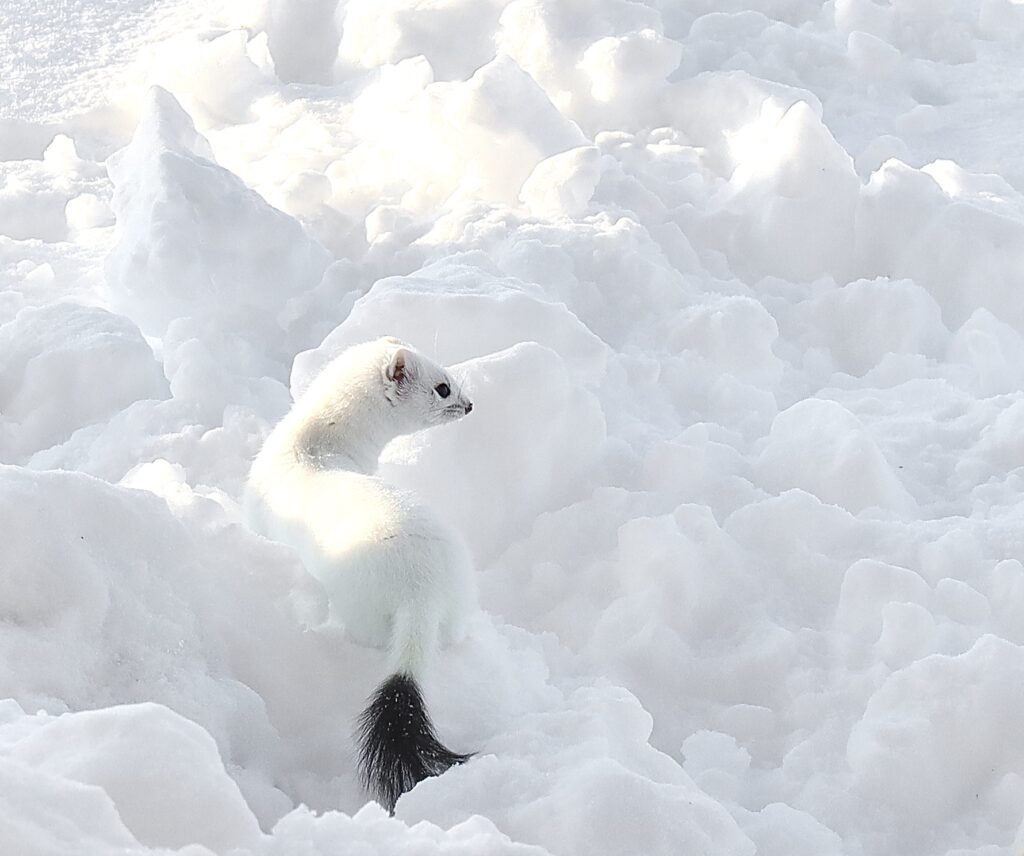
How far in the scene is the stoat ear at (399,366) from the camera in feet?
9.07

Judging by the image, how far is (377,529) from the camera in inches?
85.7

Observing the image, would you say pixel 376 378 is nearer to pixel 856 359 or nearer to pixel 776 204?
pixel 856 359

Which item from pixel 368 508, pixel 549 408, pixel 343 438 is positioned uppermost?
pixel 368 508

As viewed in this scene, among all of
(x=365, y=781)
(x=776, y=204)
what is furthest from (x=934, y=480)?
(x=365, y=781)

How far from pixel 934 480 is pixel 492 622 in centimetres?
126

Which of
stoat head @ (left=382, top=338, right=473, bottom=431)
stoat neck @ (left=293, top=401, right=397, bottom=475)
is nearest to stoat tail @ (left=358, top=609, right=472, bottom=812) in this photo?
stoat neck @ (left=293, top=401, right=397, bottom=475)

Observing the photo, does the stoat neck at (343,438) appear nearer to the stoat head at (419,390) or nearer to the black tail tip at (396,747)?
the stoat head at (419,390)

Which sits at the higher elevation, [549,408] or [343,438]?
[343,438]

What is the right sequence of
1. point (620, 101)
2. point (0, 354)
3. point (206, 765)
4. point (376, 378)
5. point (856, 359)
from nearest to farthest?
point (206, 765) < point (376, 378) < point (0, 354) < point (856, 359) < point (620, 101)

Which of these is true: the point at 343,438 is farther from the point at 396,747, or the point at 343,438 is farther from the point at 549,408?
the point at 396,747

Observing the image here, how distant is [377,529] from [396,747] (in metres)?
0.48

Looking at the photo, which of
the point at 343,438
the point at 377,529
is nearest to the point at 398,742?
the point at 377,529

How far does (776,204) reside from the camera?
4195 mm

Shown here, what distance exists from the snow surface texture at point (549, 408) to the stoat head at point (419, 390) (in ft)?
0.41
